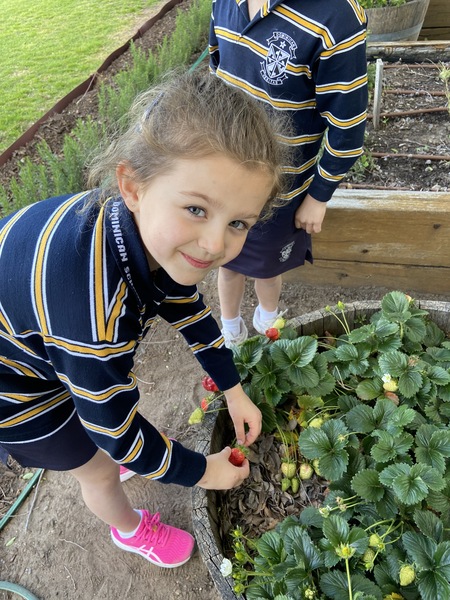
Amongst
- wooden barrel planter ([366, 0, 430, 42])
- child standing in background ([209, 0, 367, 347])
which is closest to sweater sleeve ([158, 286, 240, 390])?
child standing in background ([209, 0, 367, 347])

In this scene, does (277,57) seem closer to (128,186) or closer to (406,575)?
(128,186)

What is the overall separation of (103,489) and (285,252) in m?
0.98

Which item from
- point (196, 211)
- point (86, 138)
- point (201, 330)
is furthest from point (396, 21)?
point (196, 211)

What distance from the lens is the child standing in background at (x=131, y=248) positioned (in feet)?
2.86

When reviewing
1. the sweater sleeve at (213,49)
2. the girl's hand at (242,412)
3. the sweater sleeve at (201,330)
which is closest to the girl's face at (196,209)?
the sweater sleeve at (201,330)


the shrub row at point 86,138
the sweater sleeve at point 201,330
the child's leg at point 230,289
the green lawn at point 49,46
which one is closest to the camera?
the sweater sleeve at point 201,330

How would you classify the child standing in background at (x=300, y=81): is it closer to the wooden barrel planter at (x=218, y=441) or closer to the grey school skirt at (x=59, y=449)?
the wooden barrel planter at (x=218, y=441)

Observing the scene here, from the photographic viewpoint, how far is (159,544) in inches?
61.8

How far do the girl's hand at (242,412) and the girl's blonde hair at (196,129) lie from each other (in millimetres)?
595

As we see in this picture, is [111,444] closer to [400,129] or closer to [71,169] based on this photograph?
[71,169]

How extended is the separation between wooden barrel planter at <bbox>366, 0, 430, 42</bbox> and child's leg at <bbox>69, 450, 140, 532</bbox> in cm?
341

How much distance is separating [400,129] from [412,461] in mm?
2140

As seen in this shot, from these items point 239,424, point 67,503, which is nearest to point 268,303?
point 239,424

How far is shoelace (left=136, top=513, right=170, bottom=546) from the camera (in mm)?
1567
